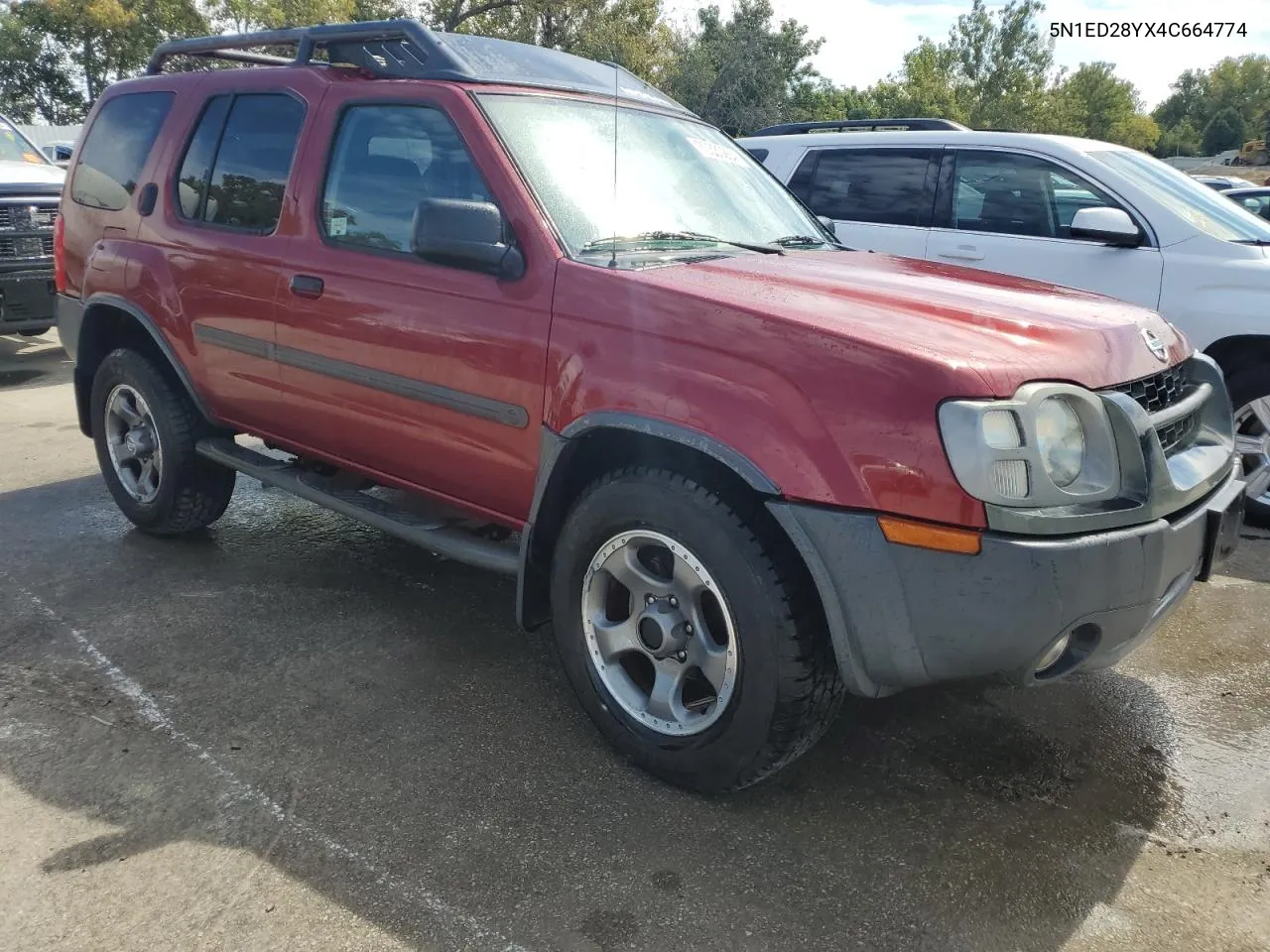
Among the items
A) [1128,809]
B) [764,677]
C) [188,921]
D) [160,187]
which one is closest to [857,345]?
[764,677]

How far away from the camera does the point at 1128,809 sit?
275 cm

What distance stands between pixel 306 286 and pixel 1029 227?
3.91 meters

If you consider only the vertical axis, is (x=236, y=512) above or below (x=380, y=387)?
below

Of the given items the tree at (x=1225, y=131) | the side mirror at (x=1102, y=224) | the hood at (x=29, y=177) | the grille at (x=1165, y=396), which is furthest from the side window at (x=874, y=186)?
the tree at (x=1225, y=131)

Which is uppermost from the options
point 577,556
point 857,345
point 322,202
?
point 322,202

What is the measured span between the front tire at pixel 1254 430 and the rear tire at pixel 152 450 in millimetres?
4738

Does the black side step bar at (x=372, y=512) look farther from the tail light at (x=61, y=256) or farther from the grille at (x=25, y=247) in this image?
the grille at (x=25, y=247)

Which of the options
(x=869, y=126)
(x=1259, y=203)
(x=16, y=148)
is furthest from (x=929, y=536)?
(x=1259, y=203)

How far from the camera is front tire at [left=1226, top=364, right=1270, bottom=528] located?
192 inches

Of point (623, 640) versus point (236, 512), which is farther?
point (236, 512)

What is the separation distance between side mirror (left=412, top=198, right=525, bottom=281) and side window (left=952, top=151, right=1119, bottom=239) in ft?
12.1

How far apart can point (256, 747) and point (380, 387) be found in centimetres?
118

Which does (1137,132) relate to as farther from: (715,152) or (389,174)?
(389,174)

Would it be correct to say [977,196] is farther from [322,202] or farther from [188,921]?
[188,921]
